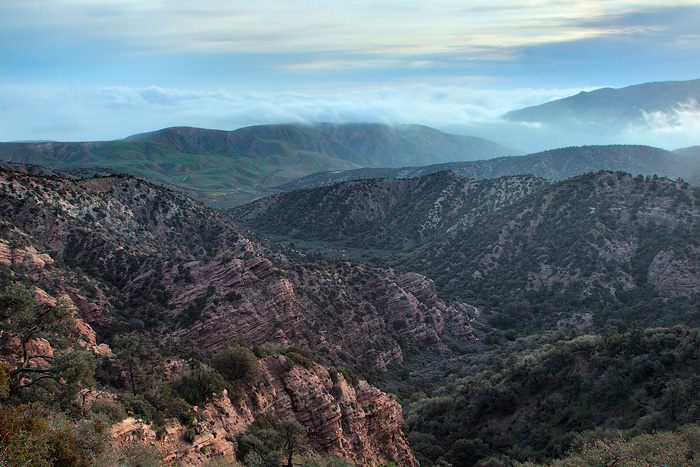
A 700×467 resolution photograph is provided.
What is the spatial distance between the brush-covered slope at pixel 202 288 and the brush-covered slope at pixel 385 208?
50813 mm

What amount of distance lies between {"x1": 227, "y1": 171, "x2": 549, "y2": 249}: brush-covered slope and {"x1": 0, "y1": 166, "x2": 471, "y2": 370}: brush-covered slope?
50813mm

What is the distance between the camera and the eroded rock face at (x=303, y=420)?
56.6 feet

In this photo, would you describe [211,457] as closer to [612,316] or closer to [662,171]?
[612,316]

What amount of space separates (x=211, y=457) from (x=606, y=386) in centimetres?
2564

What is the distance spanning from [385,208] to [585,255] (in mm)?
70452

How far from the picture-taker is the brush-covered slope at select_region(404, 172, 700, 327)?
6200 cm

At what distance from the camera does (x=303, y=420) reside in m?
24.0

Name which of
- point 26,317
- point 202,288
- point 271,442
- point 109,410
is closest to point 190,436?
point 109,410

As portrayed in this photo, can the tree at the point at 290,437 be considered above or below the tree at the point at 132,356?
below

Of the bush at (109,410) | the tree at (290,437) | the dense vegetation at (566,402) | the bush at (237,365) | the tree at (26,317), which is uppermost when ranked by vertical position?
the tree at (26,317)

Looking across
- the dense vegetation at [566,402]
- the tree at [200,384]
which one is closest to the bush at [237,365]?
the tree at [200,384]

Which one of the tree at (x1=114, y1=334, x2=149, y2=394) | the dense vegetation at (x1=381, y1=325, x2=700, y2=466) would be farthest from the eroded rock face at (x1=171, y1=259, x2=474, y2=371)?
the dense vegetation at (x1=381, y1=325, x2=700, y2=466)

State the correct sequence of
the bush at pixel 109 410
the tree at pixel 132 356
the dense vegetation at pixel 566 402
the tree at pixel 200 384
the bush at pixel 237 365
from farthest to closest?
1. the dense vegetation at pixel 566 402
2. the tree at pixel 132 356
3. the bush at pixel 237 365
4. the tree at pixel 200 384
5. the bush at pixel 109 410

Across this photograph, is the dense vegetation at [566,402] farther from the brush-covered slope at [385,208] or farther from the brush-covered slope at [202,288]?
the brush-covered slope at [385,208]
